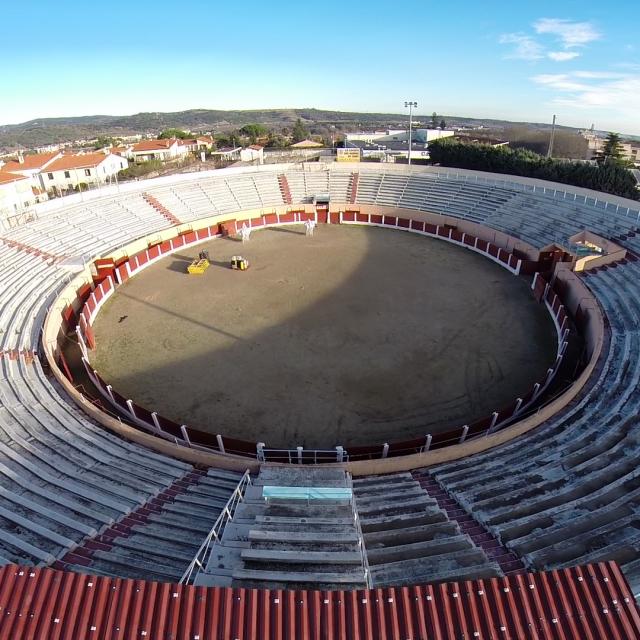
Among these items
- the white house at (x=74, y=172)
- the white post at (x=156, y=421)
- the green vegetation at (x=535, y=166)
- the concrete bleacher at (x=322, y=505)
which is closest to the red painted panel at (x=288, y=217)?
the concrete bleacher at (x=322, y=505)

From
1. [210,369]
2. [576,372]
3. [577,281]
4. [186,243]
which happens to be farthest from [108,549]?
[186,243]

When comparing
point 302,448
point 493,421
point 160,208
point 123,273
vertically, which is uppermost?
point 160,208

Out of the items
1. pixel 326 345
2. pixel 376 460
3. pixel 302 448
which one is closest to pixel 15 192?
pixel 326 345

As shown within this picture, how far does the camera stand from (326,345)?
73.3 ft

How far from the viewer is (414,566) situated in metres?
9.40

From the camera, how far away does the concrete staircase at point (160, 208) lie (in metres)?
39.5

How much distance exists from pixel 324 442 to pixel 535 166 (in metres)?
50.1

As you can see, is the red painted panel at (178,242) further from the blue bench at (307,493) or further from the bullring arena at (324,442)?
the blue bench at (307,493)

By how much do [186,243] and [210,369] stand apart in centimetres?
1984

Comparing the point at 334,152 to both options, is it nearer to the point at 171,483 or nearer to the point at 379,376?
the point at 379,376

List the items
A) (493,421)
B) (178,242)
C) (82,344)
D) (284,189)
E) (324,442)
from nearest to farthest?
1. (493,421)
2. (324,442)
3. (82,344)
4. (178,242)
5. (284,189)

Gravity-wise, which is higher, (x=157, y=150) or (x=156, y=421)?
(x=157, y=150)

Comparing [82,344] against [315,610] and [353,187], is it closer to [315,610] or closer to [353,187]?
[315,610]

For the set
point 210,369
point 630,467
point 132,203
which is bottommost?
point 210,369
